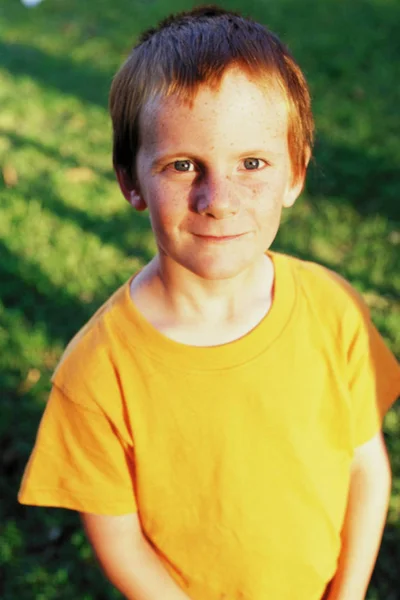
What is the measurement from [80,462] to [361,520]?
2.36 feet

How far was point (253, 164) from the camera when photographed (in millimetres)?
1447

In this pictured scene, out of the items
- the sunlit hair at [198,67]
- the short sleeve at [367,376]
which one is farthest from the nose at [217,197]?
the short sleeve at [367,376]

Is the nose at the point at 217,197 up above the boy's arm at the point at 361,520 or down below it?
above

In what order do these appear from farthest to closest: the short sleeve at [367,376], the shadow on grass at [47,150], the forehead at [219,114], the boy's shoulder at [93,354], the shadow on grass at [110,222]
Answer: the shadow on grass at [47,150] → the shadow on grass at [110,222] → the short sleeve at [367,376] → the boy's shoulder at [93,354] → the forehead at [219,114]

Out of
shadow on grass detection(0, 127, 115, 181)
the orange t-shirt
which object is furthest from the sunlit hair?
shadow on grass detection(0, 127, 115, 181)

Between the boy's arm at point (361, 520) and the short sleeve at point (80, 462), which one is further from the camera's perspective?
the boy's arm at point (361, 520)

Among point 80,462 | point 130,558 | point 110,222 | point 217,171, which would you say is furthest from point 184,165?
point 110,222

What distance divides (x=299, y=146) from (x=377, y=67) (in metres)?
5.82

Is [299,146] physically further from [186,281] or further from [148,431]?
[148,431]

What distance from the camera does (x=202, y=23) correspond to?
1.53 m

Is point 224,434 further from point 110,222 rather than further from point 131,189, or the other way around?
point 110,222

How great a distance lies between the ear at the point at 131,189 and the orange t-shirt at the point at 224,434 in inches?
8.1

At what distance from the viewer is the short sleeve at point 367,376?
5.44ft

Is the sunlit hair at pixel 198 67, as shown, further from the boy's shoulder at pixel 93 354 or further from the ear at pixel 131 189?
the boy's shoulder at pixel 93 354
